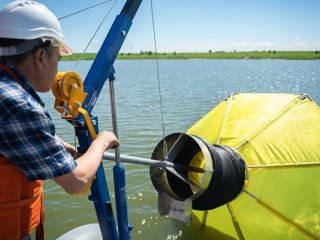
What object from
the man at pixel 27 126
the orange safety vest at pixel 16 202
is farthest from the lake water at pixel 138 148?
the man at pixel 27 126

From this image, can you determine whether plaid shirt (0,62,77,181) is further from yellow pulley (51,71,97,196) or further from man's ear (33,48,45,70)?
yellow pulley (51,71,97,196)

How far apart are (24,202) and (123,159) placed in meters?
1.38

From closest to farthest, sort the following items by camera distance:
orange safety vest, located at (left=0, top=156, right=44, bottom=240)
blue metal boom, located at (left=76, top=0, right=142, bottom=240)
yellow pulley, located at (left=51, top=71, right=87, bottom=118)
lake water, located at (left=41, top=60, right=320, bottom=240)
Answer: orange safety vest, located at (left=0, top=156, right=44, bottom=240) < yellow pulley, located at (left=51, top=71, right=87, bottom=118) < blue metal boom, located at (left=76, top=0, right=142, bottom=240) < lake water, located at (left=41, top=60, right=320, bottom=240)

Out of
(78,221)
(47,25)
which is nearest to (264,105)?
(78,221)

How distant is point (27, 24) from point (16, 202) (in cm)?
107

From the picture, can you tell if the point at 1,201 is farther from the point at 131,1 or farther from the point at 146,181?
the point at 146,181

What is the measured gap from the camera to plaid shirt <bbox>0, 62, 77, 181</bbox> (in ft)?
6.26

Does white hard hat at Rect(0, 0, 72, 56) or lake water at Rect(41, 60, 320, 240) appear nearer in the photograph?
white hard hat at Rect(0, 0, 72, 56)

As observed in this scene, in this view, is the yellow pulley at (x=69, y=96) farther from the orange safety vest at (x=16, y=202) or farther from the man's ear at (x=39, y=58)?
the man's ear at (x=39, y=58)

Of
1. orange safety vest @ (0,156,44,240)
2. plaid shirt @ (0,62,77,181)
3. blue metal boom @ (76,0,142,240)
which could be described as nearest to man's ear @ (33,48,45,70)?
plaid shirt @ (0,62,77,181)

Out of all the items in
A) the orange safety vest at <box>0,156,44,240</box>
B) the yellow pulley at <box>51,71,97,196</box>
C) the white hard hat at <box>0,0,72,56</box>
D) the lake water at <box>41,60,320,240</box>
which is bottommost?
the lake water at <box>41,60,320,240</box>

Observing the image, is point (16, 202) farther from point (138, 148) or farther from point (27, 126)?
point (138, 148)

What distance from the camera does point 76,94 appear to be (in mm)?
3182

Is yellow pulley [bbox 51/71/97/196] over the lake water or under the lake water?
over
